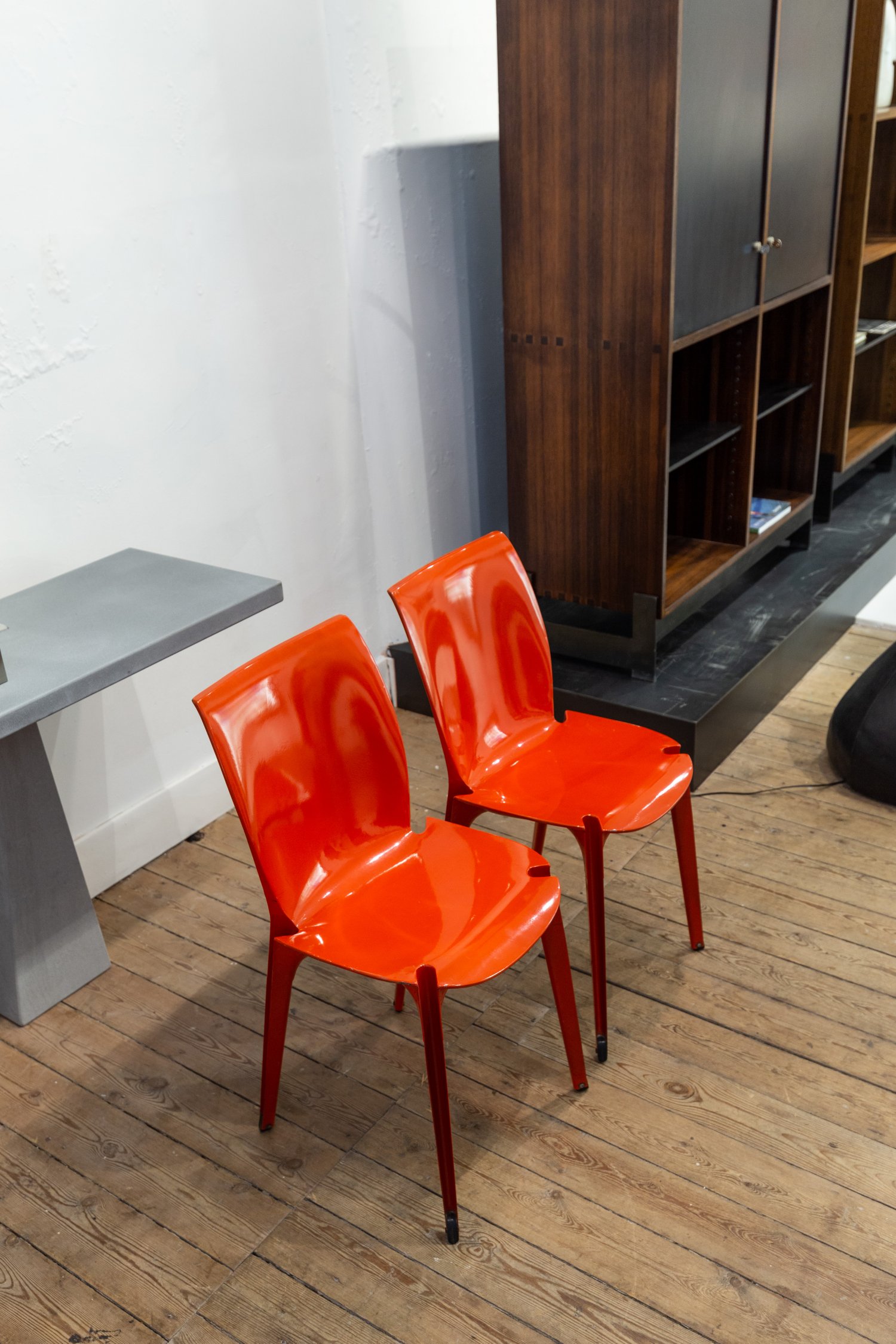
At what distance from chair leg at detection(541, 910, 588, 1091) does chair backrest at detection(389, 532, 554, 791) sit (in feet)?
1.29

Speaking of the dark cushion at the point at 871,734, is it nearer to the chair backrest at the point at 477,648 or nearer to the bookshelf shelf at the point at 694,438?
the bookshelf shelf at the point at 694,438

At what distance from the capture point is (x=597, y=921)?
2.09m

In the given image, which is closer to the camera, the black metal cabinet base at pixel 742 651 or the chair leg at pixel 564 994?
the chair leg at pixel 564 994

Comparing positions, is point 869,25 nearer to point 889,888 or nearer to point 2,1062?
point 889,888

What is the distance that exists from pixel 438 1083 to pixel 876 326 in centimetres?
373

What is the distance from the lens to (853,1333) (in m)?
1.68

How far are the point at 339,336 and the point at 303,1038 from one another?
1825 mm

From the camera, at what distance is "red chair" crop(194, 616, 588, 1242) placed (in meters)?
1.78

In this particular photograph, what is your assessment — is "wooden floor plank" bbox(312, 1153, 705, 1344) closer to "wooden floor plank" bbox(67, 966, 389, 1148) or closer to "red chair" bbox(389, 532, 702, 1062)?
"wooden floor plank" bbox(67, 966, 389, 1148)

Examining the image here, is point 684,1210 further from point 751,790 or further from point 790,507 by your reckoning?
point 790,507

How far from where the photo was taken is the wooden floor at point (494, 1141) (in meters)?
1.76

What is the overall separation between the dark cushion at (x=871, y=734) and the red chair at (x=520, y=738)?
771 mm

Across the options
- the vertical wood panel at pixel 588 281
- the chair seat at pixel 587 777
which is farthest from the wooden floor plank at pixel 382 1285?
the vertical wood panel at pixel 588 281

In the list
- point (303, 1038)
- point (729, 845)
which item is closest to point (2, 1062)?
point (303, 1038)
